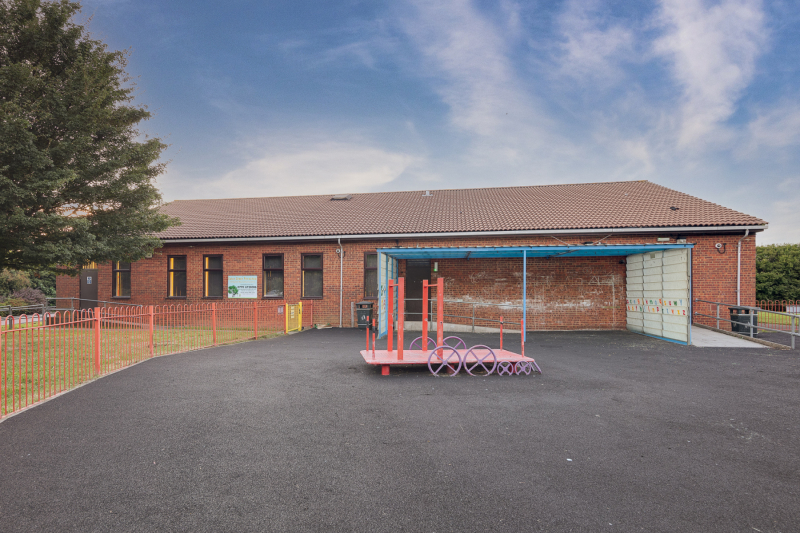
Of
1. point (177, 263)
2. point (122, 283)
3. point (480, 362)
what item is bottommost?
point (480, 362)

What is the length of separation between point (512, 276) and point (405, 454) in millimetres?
11833

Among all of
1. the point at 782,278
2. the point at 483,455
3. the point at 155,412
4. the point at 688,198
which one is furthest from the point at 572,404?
the point at 782,278

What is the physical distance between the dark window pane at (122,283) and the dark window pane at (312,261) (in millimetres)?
7913

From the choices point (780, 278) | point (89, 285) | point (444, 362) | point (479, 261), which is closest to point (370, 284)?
point (479, 261)

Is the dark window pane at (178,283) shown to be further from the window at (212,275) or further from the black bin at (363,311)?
the black bin at (363,311)

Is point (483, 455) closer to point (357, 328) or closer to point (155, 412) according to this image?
point (155, 412)

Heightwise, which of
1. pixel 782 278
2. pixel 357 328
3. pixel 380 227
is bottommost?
pixel 357 328

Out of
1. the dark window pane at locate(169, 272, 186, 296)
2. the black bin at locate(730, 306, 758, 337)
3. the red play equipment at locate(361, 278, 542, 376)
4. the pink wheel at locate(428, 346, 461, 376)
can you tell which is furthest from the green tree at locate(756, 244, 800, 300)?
the dark window pane at locate(169, 272, 186, 296)

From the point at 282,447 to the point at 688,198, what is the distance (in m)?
18.9

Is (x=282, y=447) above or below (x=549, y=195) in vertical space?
below

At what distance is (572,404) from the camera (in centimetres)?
570

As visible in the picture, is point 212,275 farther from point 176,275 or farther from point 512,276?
point 512,276

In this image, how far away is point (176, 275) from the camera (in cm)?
1702

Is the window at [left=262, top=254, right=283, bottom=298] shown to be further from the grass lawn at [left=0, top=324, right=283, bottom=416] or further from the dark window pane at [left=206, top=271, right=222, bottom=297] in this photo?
the grass lawn at [left=0, top=324, right=283, bottom=416]
